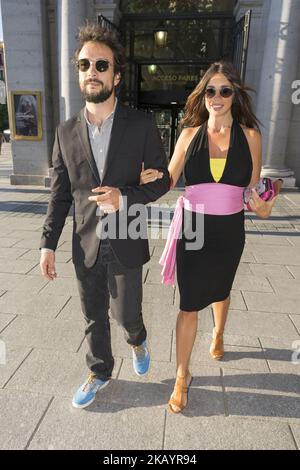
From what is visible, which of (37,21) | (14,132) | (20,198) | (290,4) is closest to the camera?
(290,4)

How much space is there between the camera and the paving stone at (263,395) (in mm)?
2398

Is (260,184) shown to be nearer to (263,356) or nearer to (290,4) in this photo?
(263,356)

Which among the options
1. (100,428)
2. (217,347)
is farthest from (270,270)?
(100,428)

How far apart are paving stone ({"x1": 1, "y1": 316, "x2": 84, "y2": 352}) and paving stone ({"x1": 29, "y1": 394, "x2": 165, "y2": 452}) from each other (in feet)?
2.19

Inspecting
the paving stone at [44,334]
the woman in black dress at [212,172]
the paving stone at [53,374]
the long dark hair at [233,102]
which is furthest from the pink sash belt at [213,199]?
the paving stone at [44,334]

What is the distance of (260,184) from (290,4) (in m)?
7.69

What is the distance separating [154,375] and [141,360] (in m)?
0.17

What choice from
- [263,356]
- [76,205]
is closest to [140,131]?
[76,205]

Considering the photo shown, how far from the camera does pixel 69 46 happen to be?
8555 millimetres

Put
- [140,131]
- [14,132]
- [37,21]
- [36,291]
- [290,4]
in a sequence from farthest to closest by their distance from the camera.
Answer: [14,132] → [37,21] → [290,4] → [36,291] → [140,131]

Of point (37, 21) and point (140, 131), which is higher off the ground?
point (37, 21)

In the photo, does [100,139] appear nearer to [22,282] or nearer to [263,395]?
[263,395]

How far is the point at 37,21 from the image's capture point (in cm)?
932

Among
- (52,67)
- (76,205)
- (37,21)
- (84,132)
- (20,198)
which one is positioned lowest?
(20,198)
